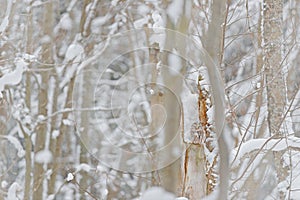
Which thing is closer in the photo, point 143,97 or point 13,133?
point 143,97

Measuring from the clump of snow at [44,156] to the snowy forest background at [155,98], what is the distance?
2cm

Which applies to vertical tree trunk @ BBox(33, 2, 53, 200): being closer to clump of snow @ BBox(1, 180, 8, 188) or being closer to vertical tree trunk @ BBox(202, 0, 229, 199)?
clump of snow @ BBox(1, 180, 8, 188)

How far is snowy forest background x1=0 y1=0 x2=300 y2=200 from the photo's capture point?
1219 mm

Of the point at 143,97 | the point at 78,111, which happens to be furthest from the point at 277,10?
the point at 78,111

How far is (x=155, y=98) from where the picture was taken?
337 centimetres

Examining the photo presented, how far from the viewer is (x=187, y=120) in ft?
9.41

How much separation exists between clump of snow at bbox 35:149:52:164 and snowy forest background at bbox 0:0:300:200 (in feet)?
0.06

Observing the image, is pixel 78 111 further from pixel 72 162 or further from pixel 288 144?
pixel 288 144

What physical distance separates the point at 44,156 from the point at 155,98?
5.14 m

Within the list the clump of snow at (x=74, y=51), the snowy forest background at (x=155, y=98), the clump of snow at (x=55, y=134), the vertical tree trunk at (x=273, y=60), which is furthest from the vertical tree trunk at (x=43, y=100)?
the vertical tree trunk at (x=273, y=60)

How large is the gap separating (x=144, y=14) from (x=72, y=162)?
252cm

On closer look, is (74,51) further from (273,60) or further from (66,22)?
(273,60)

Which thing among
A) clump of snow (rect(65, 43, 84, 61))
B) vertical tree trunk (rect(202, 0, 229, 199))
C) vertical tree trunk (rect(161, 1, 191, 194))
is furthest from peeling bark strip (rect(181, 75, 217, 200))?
clump of snow (rect(65, 43, 84, 61))

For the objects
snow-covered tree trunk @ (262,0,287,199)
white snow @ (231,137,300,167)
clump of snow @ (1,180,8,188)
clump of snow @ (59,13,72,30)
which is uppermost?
clump of snow @ (59,13,72,30)
